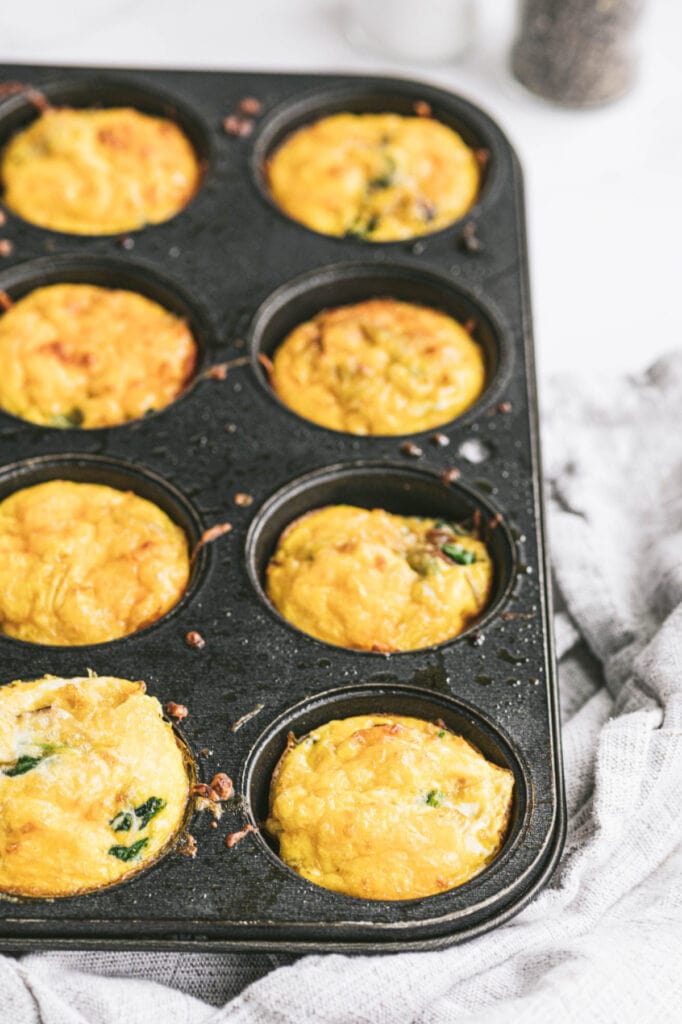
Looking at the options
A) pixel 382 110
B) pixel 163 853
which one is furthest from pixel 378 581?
pixel 382 110

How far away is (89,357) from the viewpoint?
343 cm

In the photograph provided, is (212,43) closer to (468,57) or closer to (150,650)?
(468,57)

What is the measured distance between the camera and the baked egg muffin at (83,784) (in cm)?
242

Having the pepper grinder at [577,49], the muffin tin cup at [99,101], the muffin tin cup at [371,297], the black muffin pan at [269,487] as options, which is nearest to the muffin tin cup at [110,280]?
the black muffin pan at [269,487]

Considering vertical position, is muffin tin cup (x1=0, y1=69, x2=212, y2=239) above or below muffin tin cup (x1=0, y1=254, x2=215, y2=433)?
above

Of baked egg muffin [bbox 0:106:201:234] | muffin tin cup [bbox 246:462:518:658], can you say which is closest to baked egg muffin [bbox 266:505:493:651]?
muffin tin cup [bbox 246:462:518:658]

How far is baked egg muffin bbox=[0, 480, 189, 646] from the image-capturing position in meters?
2.92

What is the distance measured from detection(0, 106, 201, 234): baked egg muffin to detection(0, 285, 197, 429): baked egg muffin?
1.11 ft

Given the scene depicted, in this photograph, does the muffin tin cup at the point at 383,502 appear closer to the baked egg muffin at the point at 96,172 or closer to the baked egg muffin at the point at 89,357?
the baked egg muffin at the point at 89,357

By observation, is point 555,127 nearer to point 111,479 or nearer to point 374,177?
point 374,177

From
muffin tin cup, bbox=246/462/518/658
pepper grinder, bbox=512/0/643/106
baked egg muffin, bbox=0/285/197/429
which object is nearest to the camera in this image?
muffin tin cup, bbox=246/462/518/658

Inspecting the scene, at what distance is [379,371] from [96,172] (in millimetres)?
1161

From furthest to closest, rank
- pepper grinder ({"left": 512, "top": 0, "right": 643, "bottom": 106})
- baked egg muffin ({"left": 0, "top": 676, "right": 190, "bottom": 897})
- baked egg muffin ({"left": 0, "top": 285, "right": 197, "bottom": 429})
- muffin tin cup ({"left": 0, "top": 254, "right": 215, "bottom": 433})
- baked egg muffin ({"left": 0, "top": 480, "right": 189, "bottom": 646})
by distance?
pepper grinder ({"left": 512, "top": 0, "right": 643, "bottom": 106}), muffin tin cup ({"left": 0, "top": 254, "right": 215, "bottom": 433}), baked egg muffin ({"left": 0, "top": 285, "right": 197, "bottom": 429}), baked egg muffin ({"left": 0, "top": 480, "right": 189, "bottom": 646}), baked egg muffin ({"left": 0, "top": 676, "right": 190, "bottom": 897})

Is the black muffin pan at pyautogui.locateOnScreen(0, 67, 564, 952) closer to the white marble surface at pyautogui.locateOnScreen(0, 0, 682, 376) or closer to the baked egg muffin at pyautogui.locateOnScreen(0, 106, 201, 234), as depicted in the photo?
the baked egg muffin at pyautogui.locateOnScreen(0, 106, 201, 234)
